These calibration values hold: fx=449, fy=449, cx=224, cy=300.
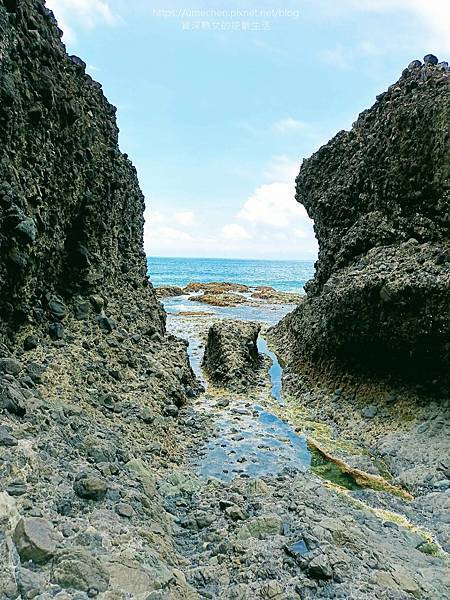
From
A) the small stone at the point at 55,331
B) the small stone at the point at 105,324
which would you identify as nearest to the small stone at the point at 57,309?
the small stone at the point at 55,331

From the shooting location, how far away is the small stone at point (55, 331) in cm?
999

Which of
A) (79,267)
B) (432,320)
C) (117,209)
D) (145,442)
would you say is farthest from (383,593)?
(117,209)

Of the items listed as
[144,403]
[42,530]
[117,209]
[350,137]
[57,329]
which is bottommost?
[144,403]

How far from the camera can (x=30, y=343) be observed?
9.08m

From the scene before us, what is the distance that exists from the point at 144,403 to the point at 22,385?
12.4 feet

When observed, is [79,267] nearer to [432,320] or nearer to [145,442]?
[145,442]

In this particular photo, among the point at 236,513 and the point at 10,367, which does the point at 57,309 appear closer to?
the point at 10,367

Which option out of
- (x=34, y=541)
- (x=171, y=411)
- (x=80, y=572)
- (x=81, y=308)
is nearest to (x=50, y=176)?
(x=81, y=308)

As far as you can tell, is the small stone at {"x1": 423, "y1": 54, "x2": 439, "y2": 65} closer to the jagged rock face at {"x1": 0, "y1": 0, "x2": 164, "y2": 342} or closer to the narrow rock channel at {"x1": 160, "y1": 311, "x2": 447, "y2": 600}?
the jagged rock face at {"x1": 0, "y1": 0, "x2": 164, "y2": 342}

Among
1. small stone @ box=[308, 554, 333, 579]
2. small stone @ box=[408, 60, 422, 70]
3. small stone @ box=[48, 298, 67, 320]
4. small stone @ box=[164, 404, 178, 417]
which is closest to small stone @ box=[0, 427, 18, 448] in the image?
small stone @ box=[308, 554, 333, 579]

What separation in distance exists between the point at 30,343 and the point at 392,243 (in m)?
11.1

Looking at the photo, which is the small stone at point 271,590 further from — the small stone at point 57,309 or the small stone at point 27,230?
the small stone at point 57,309

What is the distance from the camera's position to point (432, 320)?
464 inches

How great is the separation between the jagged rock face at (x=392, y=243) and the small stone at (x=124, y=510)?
29.7ft
